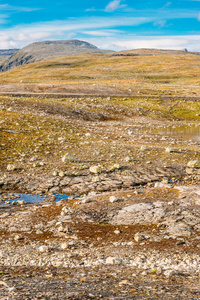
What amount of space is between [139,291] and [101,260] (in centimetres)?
294

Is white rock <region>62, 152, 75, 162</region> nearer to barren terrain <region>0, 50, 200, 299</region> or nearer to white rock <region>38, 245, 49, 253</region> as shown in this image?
barren terrain <region>0, 50, 200, 299</region>

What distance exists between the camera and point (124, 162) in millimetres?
26047

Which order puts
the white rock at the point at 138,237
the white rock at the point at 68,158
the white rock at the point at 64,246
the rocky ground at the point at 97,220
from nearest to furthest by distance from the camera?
1. the rocky ground at the point at 97,220
2. the white rock at the point at 64,246
3. the white rock at the point at 138,237
4. the white rock at the point at 68,158

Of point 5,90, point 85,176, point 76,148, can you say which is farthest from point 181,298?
point 5,90

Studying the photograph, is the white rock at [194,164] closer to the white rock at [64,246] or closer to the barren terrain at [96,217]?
the barren terrain at [96,217]

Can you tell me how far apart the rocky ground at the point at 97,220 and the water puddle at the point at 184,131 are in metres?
8.74

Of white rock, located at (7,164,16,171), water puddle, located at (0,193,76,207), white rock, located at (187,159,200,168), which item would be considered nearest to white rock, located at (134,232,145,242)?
water puddle, located at (0,193,76,207)

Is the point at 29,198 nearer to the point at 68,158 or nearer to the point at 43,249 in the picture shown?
the point at 68,158

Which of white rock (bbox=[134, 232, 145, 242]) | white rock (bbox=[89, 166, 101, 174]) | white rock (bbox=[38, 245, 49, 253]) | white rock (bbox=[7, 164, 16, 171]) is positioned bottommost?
white rock (bbox=[134, 232, 145, 242])

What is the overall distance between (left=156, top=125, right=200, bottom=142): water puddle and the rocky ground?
8.74 meters

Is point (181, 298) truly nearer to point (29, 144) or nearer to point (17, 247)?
point (17, 247)

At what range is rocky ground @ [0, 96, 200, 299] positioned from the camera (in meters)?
9.77

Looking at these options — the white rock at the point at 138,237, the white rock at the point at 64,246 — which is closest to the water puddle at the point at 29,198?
the white rock at the point at 64,246

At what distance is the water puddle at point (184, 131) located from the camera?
4383 centimetres
